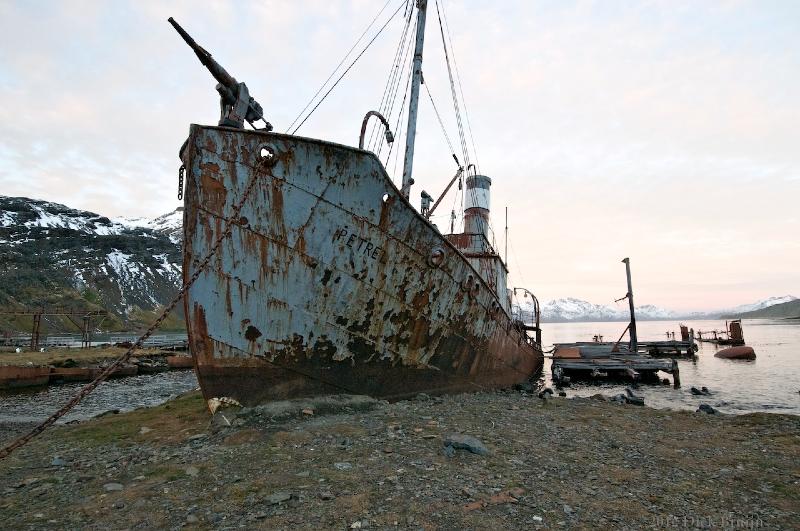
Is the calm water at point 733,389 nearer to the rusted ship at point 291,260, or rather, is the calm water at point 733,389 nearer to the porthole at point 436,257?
the porthole at point 436,257

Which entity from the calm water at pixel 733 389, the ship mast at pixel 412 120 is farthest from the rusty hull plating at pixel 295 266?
the calm water at pixel 733 389

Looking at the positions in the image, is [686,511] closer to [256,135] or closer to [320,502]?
[320,502]

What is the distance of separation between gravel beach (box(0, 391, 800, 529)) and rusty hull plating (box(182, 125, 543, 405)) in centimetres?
72

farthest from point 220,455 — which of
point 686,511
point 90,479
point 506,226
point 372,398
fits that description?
point 506,226

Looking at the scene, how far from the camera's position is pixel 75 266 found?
10738 cm

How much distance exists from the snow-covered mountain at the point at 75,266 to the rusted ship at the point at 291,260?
87.7 m

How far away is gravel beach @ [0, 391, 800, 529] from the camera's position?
13.6 feet

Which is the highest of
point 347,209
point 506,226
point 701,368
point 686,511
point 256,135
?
point 506,226

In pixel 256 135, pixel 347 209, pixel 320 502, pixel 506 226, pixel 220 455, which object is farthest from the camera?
pixel 506 226

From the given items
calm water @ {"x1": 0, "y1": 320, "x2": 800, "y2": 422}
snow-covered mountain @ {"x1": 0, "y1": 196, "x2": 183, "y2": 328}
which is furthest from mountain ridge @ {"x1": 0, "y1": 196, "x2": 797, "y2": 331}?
calm water @ {"x1": 0, "y1": 320, "x2": 800, "y2": 422}

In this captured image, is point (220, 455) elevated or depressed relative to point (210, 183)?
depressed

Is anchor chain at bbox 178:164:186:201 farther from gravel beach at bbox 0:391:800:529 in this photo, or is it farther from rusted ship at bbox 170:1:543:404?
gravel beach at bbox 0:391:800:529

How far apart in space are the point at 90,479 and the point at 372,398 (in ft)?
15.1

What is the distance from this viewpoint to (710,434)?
26.3 feet
